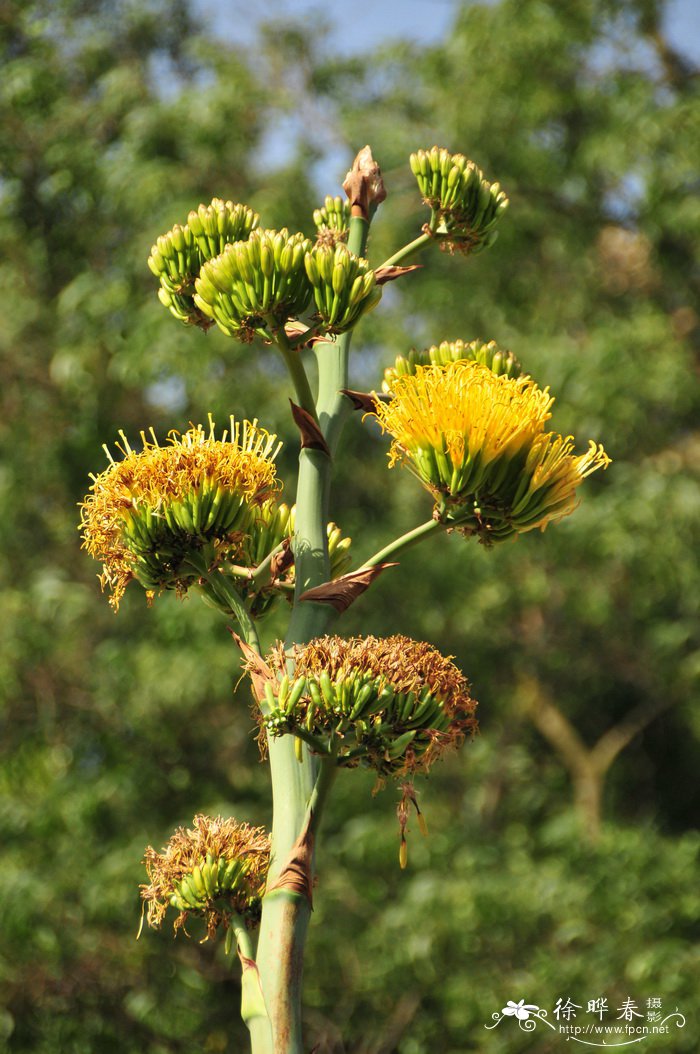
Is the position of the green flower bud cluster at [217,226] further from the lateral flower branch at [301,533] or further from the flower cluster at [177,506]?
the flower cluster at [177,506]

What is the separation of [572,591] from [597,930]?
1.86m

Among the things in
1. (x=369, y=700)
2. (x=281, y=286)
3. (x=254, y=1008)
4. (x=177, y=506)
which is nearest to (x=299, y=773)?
(x=369, y=700)

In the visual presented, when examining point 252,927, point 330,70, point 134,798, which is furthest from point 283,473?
point 252,927

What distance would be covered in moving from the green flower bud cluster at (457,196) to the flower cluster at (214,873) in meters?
1.02

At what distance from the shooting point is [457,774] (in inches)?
307

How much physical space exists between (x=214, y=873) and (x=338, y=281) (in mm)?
828

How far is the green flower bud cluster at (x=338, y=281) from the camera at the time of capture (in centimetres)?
180

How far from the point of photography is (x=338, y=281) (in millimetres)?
1796

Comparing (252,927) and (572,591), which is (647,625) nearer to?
(572,591)

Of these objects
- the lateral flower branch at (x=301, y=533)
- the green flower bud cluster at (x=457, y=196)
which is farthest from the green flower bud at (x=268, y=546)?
the green flower bud cluster at (x=457, y=196)

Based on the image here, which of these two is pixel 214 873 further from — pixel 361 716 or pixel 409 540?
pixel 409 540

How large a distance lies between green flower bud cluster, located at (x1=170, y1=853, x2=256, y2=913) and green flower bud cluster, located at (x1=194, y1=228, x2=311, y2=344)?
74 centimetres

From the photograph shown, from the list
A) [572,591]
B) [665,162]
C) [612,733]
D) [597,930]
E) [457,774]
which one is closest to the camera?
[597,930]

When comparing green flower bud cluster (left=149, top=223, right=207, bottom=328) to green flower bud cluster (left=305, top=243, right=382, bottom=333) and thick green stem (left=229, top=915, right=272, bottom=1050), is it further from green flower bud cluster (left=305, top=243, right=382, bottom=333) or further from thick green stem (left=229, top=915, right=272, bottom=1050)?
thick green stem (left=229, top=915, right=272, bottom=1050)
